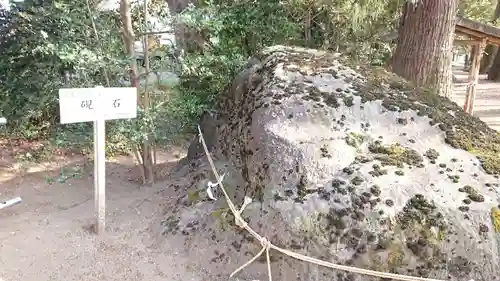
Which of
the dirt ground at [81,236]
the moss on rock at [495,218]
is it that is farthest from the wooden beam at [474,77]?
the moss on rock at [495,218]

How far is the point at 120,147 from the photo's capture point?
5.84m

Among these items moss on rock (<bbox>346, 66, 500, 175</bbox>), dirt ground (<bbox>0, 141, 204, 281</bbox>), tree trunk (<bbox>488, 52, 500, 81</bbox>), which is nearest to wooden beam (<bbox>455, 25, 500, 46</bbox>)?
moss on rock (<bbox>346, 66, 500, 175</bbox>)

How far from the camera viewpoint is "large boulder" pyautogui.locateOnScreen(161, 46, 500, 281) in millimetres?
2740

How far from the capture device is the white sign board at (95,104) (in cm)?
351

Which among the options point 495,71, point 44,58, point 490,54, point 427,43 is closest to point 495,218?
point 427,43

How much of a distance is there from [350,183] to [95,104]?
6.97ft

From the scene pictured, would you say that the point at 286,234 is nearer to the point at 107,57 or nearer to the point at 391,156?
the point at 391,156

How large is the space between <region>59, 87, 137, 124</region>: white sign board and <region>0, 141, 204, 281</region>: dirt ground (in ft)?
2.79

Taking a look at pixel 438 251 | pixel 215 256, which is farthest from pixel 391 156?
pixel 215 256

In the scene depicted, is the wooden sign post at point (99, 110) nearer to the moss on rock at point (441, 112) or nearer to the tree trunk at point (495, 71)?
the moss on rock at point (441, 112)

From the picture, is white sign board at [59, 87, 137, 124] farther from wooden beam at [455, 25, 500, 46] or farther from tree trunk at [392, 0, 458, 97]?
wooden beam at [455, 25, 500, 46]

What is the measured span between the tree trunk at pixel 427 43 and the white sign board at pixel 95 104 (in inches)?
145

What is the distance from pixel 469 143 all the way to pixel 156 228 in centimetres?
257

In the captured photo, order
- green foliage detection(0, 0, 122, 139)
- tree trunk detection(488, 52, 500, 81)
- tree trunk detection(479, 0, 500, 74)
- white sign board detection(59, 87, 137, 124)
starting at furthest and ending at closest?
tree trunk detection(488, 52, 500, 81) < tree trunk detection(479, 0, 500, 74) < green foliage detection(0, 0, 122, 139) < white sign board detection(59, 87, 137, 124)
